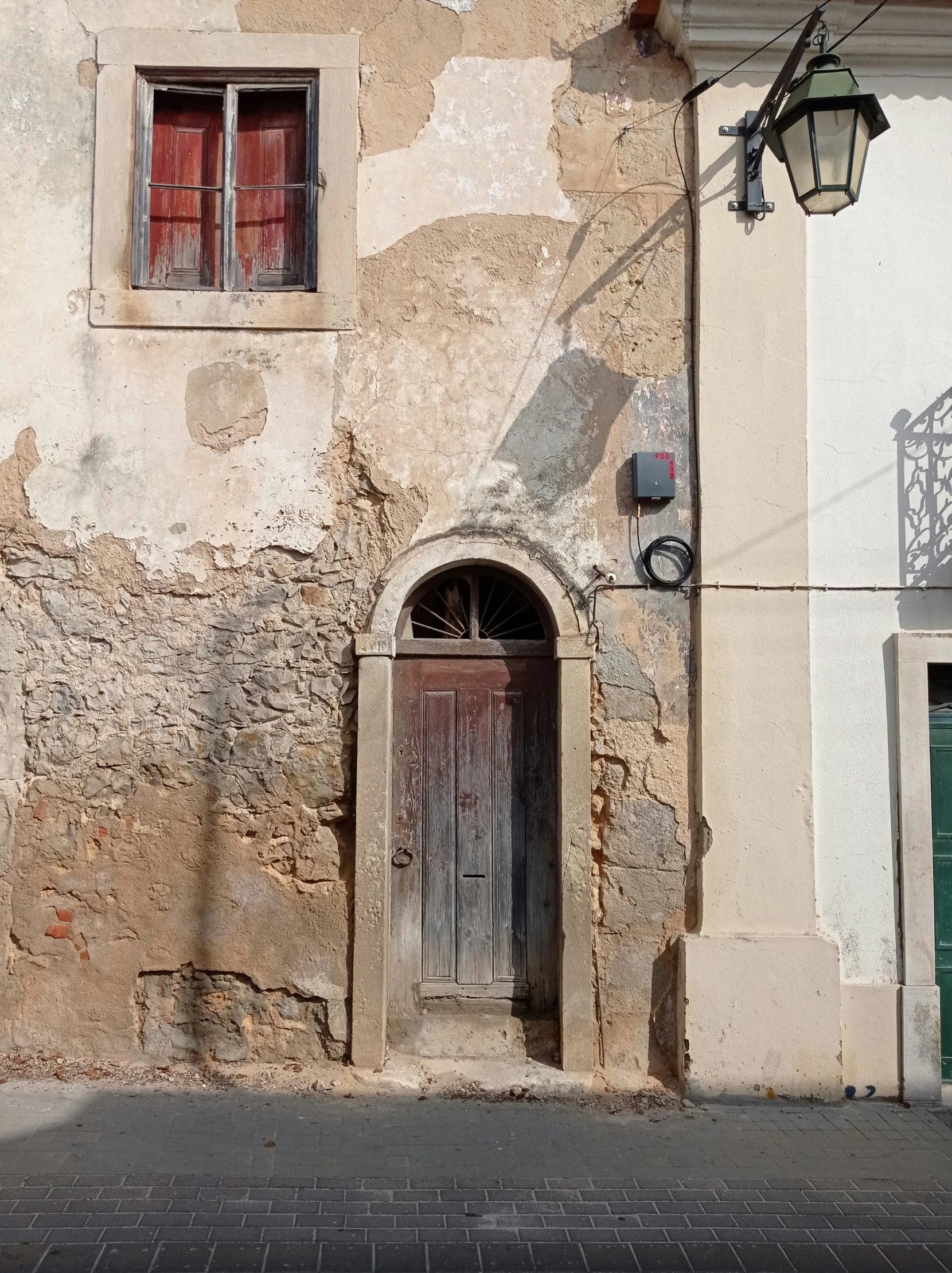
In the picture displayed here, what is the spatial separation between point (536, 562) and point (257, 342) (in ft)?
6.36

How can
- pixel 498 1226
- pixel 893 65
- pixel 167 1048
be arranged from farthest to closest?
pixel 893 65 → pixel 167 1048 → pixel 498 1226

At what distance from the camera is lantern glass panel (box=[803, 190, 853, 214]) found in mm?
4617

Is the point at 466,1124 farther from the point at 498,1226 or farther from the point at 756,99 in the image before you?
the point at 756,99

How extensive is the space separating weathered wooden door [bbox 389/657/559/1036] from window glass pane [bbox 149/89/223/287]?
99.9 inches

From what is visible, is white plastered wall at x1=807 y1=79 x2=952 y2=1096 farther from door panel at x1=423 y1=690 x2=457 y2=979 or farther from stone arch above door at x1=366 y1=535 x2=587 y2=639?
door panel at x1=423 y1=690 x2=457 y2=979

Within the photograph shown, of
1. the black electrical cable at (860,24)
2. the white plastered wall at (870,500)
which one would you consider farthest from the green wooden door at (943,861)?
the black electrical cable at (860,24)

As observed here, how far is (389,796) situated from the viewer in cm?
550

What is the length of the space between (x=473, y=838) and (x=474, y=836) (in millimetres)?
13

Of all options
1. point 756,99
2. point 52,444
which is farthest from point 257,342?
point 756,99

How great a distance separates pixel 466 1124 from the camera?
479 cm

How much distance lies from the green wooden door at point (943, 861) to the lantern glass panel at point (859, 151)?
9.09ft

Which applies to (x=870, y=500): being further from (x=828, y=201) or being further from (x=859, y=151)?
(x=859, y=151)

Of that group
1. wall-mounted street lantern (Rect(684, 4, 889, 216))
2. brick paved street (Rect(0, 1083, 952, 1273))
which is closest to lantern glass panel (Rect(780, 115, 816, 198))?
wall-mounted street lantern (Rect(684, 4, 889, 216))

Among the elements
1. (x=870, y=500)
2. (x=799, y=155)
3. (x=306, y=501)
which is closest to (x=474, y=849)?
(x=306, y=501)
